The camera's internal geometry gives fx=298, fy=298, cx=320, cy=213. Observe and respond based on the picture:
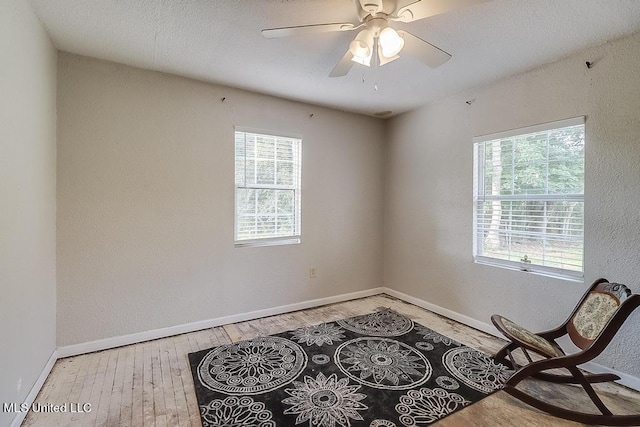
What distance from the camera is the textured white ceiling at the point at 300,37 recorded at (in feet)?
6.15

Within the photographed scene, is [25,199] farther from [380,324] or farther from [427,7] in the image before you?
[380,324]

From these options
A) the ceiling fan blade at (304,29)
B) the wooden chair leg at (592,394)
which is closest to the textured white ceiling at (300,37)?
the ceiling fan blade at (304,29)

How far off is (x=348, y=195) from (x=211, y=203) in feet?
5.87

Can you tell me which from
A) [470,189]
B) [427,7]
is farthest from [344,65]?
[470,189]

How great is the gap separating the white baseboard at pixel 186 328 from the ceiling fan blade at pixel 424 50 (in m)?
2.89

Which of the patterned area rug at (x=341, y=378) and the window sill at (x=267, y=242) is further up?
the window sill at (x=267, y=242)

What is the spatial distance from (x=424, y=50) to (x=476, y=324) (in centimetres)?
270

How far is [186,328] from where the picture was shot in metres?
2.98

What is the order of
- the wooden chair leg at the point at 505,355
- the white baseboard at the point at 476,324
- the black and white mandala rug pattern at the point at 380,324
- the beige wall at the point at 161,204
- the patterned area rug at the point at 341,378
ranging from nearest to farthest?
the patterned area rug at the point at 341,378, the white baseboard at the point at 476,324, the wooden chair leg at the point at 505,355, the beige wall at the point at 161,204, the black and white mandala rug pattern at the point at 380,324

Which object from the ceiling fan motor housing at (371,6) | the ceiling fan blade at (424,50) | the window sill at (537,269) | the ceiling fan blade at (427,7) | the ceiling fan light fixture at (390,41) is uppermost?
the ceiling fan motor housing at (371,6)

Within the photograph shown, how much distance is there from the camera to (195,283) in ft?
9.93

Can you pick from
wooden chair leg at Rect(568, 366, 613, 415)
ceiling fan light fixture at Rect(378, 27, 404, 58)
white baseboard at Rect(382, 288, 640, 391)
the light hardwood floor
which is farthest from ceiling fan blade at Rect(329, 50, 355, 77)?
white baseboard at Rect(382, 288, 640, 391)

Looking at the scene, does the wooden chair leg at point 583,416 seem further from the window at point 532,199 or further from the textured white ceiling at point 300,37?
the textured white ceiling at point 300,37

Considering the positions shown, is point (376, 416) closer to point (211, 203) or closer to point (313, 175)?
point (211, 203)
